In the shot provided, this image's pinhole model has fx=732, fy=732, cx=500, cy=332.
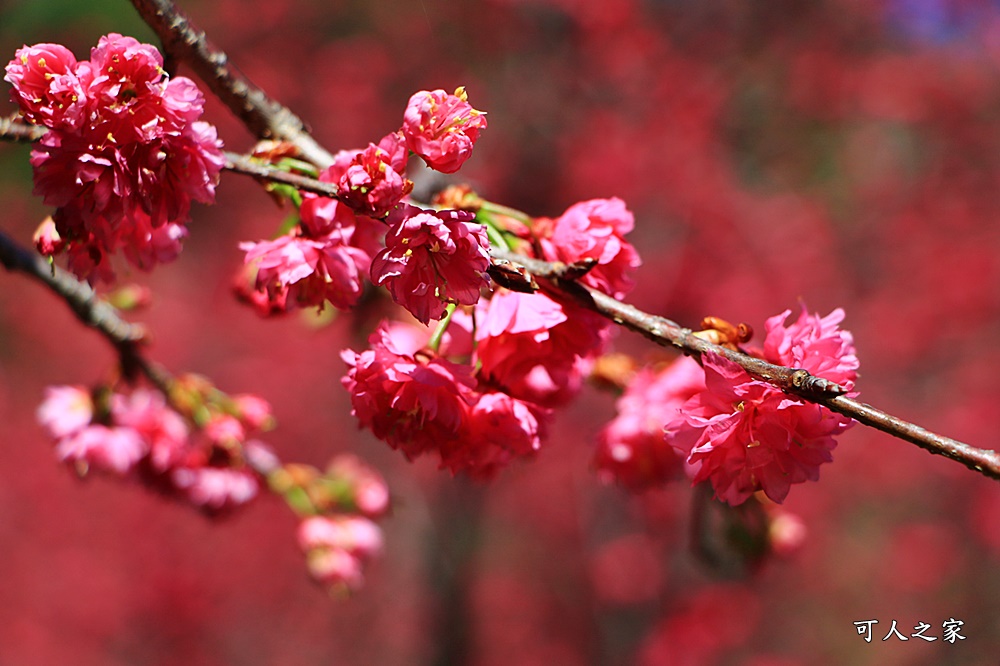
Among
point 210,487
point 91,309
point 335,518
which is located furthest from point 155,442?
point 335,518

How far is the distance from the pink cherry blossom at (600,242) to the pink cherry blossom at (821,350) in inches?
7.3

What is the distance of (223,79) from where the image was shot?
0.89 metres

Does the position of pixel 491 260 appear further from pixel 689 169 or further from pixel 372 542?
pixel 689 169

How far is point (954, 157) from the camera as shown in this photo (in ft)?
17.7

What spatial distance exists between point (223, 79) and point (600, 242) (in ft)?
1.63

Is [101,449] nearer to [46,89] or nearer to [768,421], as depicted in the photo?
[46,89]

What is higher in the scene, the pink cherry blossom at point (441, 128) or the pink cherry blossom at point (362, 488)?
the pink cherry blossom at point (362, 488)

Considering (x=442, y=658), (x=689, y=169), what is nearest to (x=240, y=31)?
(x=689, y=169)

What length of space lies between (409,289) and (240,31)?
5261 mm

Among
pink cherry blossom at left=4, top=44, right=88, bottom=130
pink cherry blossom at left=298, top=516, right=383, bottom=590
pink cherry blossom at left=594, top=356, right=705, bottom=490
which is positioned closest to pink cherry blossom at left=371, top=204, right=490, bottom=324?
pink cherry blossom at left=4, top=44, right=88, bottom=130

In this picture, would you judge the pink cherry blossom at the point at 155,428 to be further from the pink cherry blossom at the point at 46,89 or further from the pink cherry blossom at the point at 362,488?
the pink cherry blossom at the point at 46,89

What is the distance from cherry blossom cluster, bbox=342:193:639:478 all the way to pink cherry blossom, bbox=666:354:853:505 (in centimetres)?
17

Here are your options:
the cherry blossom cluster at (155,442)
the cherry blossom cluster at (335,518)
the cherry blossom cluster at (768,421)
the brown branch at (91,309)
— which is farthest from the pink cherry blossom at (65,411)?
the cherry blossom cluster at (768,421)

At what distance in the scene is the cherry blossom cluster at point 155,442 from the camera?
1338mm
